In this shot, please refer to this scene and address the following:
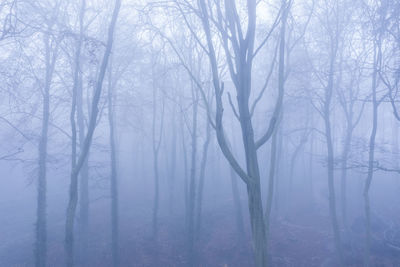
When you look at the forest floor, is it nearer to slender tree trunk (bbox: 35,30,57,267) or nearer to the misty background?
the misty background

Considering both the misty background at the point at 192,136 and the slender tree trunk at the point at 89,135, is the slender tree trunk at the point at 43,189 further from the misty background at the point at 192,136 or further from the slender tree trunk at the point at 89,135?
the slender tree trunk at the point at 89,135

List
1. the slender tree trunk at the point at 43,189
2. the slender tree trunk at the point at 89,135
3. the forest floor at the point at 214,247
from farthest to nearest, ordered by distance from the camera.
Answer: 1. the forest floor at the point at 214,247
2. the slender tree trunk at the point at 43,189
3. the slender tree trunk at the point at 89,135

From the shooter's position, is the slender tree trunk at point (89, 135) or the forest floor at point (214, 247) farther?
the forest floor at point (214, 247)

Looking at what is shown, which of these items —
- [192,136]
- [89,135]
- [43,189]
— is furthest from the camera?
[192,136]

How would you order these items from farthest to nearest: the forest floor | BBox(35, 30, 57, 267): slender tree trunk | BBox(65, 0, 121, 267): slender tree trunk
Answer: the forest floor → BBox(35, 30, 57, 267): slender tree trunk → BBox(65, 0, 121, 267): slender tree trunk

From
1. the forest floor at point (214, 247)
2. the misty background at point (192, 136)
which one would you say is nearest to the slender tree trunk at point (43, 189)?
the misty background at point (192, 136)

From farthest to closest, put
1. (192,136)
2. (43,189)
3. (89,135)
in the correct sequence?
(192,136)
(43,189)
(89,135)

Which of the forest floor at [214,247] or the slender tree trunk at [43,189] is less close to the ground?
the slender tree trunk at [43,189]

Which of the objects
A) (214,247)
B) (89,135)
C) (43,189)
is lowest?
(214,247)

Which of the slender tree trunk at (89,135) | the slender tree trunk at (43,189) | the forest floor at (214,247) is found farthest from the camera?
the forest floor at (214,247)

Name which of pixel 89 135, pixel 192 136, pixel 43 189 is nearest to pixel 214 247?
pixel 192 136

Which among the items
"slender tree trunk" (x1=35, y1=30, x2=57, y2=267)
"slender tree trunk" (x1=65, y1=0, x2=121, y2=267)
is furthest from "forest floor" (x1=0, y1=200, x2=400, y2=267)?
"slender tree trunk" (x1=65, y1=0, x2=121, y2=267)

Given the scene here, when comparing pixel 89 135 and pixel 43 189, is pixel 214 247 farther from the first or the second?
pixel 89 135

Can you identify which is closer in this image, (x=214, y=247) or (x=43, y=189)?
(x=43, y=189)
